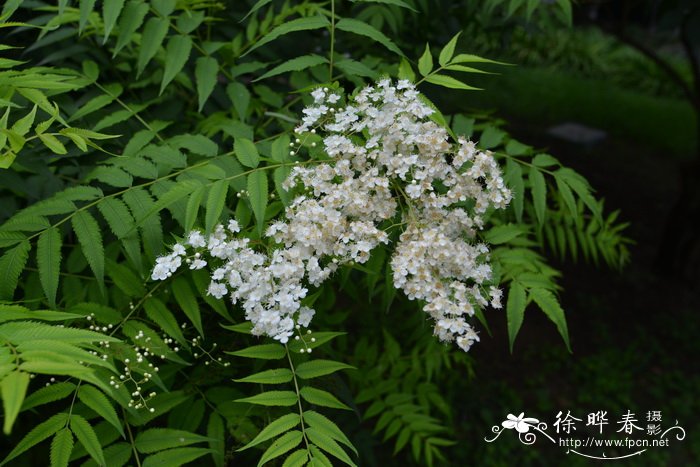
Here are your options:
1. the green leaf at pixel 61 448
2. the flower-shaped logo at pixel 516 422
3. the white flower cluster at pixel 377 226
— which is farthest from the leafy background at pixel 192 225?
the flower-shaped logo at pixel 516 422

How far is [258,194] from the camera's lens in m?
1.97

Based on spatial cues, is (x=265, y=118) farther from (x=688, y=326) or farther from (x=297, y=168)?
(x=688, y=326)

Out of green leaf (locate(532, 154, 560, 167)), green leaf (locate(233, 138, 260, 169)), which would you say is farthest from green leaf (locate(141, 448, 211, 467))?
green leaf (locate(532, 154, 560, 167))

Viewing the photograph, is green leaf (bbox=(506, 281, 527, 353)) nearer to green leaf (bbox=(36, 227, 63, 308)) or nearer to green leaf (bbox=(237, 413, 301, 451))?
green leaf (bbox=(237, 413, 301, 451))

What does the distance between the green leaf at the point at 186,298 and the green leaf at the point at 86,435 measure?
43 centimetres

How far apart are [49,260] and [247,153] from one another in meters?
0.71

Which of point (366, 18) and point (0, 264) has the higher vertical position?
point (366, 18)

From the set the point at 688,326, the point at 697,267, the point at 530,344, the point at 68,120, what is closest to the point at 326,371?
the point at 68,120

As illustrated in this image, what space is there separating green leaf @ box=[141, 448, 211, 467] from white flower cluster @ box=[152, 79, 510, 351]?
0.42 meters

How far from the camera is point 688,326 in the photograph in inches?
259

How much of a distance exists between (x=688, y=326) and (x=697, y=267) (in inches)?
30.9

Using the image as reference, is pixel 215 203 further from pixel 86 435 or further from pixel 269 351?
pixel 86 435

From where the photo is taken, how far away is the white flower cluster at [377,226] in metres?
1.84

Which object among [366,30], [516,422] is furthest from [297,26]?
[516,422]
